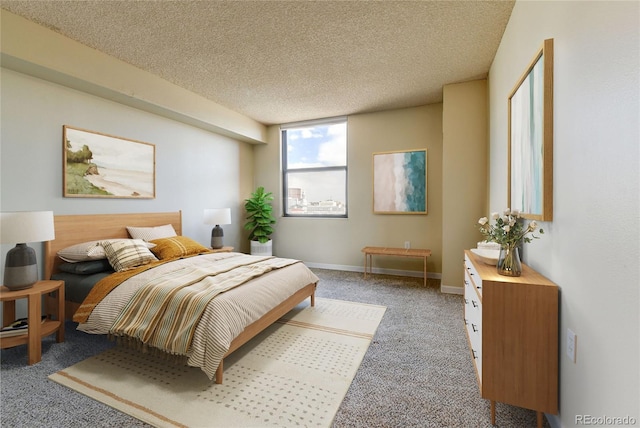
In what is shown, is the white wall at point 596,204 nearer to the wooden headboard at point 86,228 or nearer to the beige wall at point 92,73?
the beige wall at point 92,73

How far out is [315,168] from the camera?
5.32 m

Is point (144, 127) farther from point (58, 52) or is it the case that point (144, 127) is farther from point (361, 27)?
point (361, 27)

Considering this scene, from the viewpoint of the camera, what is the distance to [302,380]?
1.88 metres

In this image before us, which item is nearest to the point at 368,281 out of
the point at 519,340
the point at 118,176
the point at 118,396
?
the point at 519,340

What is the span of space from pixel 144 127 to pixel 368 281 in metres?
3.80

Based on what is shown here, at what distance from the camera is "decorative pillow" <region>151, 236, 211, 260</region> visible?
3.16 m

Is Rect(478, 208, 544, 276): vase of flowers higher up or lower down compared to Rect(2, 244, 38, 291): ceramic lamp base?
higher up

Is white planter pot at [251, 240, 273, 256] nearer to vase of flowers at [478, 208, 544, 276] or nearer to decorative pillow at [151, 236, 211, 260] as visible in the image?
decorative pillow at [151, 236, 211, 260]

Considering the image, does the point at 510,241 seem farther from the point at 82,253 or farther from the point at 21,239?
the point at 82,253

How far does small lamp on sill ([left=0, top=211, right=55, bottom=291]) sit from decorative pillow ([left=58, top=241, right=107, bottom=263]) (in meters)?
0.40

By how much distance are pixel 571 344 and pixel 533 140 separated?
3.83ft

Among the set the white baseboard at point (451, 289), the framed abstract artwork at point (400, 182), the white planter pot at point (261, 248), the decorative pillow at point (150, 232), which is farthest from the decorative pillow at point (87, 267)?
the white baseboard at point (451, 289)

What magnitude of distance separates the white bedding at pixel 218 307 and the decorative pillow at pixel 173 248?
0.33 m

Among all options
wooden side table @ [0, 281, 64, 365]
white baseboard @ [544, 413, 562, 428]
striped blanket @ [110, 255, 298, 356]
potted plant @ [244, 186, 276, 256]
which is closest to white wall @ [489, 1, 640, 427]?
white baseboard @ [544, 413, 562, 428]
